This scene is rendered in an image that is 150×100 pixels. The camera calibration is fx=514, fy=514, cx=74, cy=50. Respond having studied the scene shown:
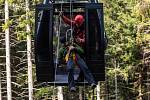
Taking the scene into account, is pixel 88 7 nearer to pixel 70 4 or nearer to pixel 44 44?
pixel 70 4

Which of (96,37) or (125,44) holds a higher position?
(96,37)

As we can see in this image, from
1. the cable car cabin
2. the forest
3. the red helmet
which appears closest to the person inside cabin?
the red helmet

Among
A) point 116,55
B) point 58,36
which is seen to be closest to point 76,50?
point 58,36

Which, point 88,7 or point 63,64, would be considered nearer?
point 88,7

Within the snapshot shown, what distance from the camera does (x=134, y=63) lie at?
37.2 m

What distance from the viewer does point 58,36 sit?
11.2 m

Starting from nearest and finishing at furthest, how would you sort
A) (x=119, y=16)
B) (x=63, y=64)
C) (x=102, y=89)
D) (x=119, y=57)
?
(x=63, y=64), (x=119, y=16), (x=119, y=57), (x=102, y=89)

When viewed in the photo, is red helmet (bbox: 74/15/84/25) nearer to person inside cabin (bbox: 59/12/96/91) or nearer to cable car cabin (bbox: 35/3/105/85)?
person inside cabin (bbox: 59/12/96/91)

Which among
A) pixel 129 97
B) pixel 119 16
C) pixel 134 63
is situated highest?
pixel 119 16

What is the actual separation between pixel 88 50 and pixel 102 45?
1.07 ft

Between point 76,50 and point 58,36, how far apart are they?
21.4 inches

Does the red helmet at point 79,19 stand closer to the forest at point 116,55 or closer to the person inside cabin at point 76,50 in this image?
the person inside cabin at point 76,50

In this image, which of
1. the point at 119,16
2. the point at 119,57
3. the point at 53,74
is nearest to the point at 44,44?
the point at 53,74

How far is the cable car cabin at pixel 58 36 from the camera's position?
35.4 feet
